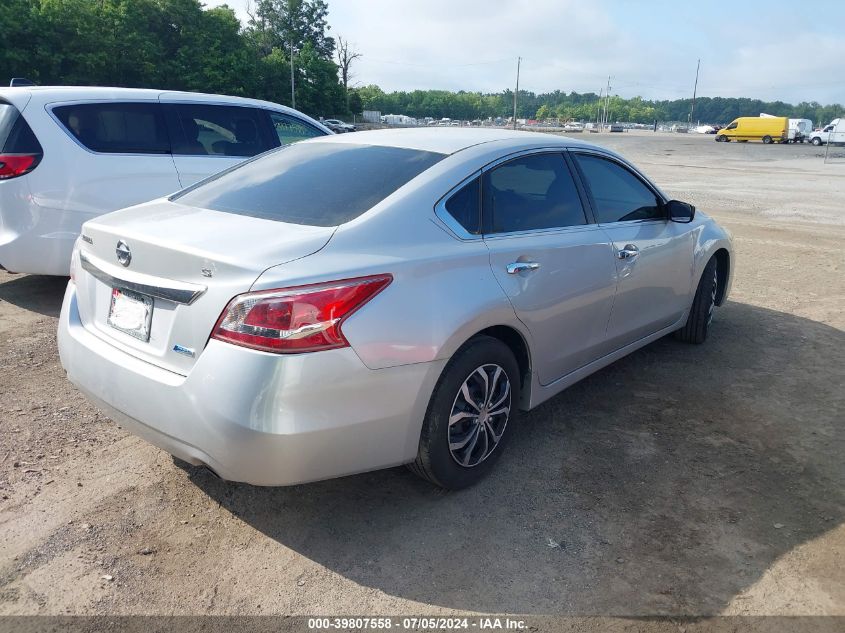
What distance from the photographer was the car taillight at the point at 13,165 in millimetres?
5309

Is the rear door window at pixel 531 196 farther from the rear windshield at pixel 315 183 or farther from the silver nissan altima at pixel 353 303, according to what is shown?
the rear windshield at pixel 315 183

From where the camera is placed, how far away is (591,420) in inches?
156

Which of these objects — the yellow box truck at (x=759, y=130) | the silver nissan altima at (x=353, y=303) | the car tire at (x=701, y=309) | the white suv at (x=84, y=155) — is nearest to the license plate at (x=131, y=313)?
the silver nissan altima at (x=353, y=303)

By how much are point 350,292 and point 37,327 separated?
380 cm

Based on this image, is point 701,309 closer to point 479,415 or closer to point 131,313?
point 479,415

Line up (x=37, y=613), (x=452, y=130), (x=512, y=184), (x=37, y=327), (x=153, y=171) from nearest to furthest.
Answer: (x=37, y=613) → (x=512, y=184) → (x=452, y=130) → (x=37, y=327) → (x=153, y=171)

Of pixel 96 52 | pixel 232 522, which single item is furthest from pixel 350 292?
pixel 96 52

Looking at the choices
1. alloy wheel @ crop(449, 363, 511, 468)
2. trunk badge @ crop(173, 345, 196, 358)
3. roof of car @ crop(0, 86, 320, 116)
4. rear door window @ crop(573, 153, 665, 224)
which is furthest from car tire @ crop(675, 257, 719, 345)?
roof of car @ crop(0, 86, 320, 116)

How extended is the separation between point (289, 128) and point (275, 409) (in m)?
5.45

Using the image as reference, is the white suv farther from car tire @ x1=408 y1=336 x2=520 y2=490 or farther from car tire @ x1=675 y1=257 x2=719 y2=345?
car tire @ x1=675 y1=257 x2=719 y2=345

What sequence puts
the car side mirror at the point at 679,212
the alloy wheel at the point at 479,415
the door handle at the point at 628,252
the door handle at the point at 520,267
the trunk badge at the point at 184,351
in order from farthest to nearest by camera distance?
the car side mirror at the point at 679,212
the door handle at the point at 628,252
the door handle at the point at 520,267
the alloy wheel at the point at 479,415
the trunk badge at the point at 184,351

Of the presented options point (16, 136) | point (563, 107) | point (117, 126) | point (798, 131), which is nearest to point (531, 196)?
point (117, 126)

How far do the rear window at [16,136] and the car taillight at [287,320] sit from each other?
158 inches

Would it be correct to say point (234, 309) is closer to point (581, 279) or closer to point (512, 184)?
point (512, 184)
